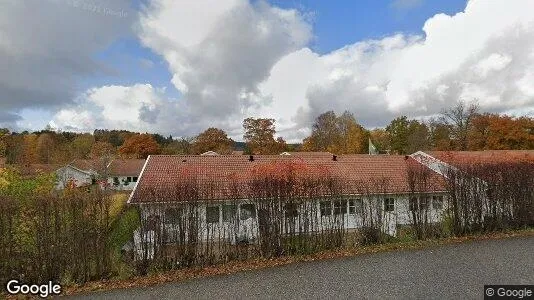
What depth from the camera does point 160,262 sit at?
369 inches

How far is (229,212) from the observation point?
34.4 ft

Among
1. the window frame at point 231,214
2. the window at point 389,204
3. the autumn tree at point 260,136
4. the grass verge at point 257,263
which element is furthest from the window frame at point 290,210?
the autumn tree at point 260,136

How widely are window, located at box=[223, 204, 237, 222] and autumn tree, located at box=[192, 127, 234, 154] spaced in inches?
2118

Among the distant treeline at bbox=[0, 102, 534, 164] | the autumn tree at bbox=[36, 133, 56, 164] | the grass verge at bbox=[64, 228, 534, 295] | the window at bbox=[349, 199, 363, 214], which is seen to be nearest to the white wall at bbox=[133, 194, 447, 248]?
the window at bbox=[349, 199, 363, 214]

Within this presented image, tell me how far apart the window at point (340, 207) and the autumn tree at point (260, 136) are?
48800 millimetres

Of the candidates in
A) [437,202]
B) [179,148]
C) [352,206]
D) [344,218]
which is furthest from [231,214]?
[179,148]

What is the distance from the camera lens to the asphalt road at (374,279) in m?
6.83

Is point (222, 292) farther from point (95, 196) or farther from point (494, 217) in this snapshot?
point (494, 217)

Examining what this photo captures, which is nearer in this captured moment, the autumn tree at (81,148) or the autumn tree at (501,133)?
the autumn tree at (501,133)

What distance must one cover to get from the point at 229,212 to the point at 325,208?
301cm

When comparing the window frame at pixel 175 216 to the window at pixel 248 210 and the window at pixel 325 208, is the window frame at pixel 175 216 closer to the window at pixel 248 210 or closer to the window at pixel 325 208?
the window at pixel 248 210

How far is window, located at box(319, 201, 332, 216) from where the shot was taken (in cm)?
1111

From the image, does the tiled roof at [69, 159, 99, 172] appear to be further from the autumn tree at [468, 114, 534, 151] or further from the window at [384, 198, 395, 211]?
the autumn tree at [468, 114, 534, 151]

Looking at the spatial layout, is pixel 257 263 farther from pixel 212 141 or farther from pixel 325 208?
pixel 212 141
